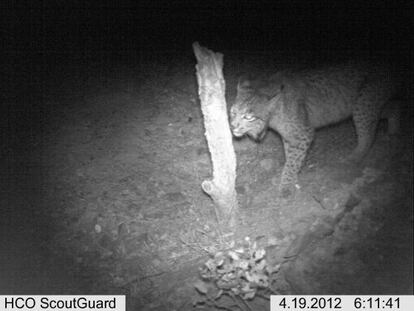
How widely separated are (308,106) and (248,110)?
379 millimetres

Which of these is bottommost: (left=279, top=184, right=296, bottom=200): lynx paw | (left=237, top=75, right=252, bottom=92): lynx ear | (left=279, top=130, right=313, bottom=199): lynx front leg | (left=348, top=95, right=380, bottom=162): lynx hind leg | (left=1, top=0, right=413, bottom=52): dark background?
(left=279, top=184, right=296, bottom=200): lynx paw

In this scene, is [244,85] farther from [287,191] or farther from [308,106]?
[287,191]

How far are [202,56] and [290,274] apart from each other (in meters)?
1.40

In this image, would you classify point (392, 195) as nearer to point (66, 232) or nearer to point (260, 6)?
point (260, 6)

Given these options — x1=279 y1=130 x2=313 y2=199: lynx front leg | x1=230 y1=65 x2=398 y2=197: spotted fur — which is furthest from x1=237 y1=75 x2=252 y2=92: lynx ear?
x1=279 y1=130 x2=313 y2=199: lynx front leg

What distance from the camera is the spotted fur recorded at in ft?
10.8

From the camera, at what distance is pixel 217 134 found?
3.26 m

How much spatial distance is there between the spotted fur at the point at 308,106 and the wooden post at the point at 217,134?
95 millimetres

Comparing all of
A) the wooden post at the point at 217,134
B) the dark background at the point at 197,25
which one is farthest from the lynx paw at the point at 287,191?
the dark background at the point at 197,25

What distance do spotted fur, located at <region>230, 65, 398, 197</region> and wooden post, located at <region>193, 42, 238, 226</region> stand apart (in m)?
0.10

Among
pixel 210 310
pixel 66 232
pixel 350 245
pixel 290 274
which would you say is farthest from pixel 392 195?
pixel 66 232

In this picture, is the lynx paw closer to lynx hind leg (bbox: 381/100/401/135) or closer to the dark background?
lynx hind leg (bbox: 381/100/401/135)

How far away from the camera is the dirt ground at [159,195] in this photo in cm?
320

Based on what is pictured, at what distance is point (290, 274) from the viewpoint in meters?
3.19
